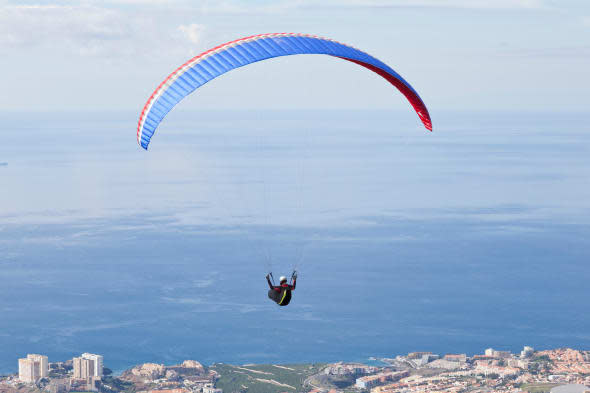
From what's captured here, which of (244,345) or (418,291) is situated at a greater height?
(418,291)

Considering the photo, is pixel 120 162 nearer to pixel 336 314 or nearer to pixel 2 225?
pixel 2 225

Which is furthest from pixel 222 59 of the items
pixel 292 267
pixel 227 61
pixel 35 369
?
pixel 292 267

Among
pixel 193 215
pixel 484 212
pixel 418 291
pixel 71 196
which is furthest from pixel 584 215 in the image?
pixel 71 196

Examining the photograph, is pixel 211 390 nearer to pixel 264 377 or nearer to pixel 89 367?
pixel 264 377

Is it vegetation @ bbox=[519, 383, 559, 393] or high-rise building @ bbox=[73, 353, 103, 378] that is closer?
vegetation @ bbox=[519, 383, 559, 393]

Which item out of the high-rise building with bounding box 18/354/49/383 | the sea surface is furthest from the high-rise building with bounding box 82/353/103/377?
the sea surface

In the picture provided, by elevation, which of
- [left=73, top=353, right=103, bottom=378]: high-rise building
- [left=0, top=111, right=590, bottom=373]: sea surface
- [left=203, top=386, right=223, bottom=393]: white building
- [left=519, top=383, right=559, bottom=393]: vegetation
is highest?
[left=0, top=111, right=590, bottom=373]: sea surface

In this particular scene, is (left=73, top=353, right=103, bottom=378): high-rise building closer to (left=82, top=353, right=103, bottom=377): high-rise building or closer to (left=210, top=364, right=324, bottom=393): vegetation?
(left=82, top=353, right=103, bottom=377): high-rise building
